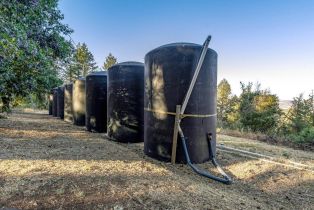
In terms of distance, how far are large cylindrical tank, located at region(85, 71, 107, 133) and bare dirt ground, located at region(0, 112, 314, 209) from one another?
11.9 ft

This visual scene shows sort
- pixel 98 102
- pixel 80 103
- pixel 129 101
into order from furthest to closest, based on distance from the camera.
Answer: pixel 80 103, pixel 98 102, pixel 129 101

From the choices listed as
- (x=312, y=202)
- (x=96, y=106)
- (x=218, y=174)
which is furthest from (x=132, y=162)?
(x=96, y=106)

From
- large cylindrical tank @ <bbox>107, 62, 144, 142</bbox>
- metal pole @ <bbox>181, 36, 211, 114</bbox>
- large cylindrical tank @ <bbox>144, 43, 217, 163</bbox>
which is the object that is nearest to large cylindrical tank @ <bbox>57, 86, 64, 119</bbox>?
large cylindrical tank @ <bbox>107, 62, 144, 142</bbox>

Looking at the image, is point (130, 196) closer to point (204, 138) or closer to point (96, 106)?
point (204, 138)

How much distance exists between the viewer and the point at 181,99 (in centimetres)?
462

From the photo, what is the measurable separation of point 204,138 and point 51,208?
3.25 metres

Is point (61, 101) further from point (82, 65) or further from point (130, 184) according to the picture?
point (82, 65)

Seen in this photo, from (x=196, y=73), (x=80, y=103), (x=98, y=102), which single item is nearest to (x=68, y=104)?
(x=80, y=103)

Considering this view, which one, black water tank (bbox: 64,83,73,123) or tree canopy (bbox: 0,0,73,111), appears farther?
black water tank (bbox: 64,83,73,123)

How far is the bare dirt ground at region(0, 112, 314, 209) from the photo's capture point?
107 inches

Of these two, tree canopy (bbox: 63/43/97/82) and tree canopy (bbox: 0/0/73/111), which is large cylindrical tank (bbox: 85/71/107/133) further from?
tree canopy (bbox: 63/43/97/82)

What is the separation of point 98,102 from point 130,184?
6058 mm

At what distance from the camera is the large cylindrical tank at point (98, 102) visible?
28.7 ft

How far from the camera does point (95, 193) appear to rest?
2.87m
